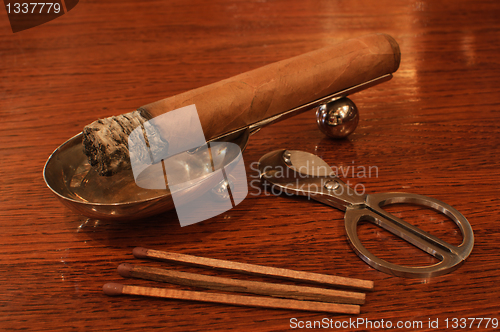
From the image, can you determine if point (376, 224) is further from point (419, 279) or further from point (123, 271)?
point (123, 271)

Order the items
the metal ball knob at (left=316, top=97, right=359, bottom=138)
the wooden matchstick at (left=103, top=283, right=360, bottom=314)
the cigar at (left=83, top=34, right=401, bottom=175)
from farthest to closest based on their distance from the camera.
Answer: the metal ball knob at (left=316, top=97, right=359, bottom=138) → the cigar at (left=83, top=34, right=401, bottom=175) → the wooden matchstick at (left=103, top=283, right=360, bottom=314)

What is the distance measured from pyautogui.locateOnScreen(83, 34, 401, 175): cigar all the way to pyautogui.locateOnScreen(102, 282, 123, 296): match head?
0.17m

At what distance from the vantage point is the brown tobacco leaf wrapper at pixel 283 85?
2.29 ft

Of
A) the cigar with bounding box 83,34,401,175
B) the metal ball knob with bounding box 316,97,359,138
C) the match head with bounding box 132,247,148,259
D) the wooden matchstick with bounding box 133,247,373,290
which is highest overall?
the cigar with bounding box 83,34,401,175

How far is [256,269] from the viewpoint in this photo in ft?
1.88

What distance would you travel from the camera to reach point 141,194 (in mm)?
679

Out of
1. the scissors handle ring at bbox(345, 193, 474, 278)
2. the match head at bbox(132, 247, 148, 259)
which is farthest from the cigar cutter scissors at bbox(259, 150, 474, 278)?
the match head at bbox(132, 247, 148, 259)

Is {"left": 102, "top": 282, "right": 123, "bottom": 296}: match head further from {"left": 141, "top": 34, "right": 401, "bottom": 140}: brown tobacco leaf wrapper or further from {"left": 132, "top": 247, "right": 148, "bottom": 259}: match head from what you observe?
{"left": 141, "top": 34, "right": 401, "bottom": 140}: brown tobacco leaf wrapper

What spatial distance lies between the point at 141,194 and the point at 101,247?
0.10 metres

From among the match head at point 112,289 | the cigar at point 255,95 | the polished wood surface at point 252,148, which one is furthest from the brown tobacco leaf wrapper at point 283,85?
the match head at point 112,289

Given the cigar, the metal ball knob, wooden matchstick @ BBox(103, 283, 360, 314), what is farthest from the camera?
the metal ball knob

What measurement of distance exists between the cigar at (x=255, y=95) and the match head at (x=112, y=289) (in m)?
0.17

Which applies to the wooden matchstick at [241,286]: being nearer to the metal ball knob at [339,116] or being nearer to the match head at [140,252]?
the match head at [140,252]

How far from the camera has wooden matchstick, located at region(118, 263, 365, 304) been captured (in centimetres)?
54
